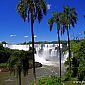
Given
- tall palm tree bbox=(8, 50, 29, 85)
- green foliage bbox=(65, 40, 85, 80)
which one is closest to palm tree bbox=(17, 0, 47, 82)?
tall palm tree bbox=(8, 50, 29, 85)

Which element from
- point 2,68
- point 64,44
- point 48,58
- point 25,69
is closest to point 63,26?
point 25,69

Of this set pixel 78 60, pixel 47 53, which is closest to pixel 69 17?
pixel 78 60

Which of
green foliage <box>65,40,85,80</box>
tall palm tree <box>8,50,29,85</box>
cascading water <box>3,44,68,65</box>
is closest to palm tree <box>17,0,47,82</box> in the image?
tall palm tree <box>8,50,29,85</box>

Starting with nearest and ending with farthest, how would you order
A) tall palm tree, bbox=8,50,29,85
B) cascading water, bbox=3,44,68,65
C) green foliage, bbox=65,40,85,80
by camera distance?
tall palm tree, bbox=8,50,29,85, green foliage, bbox=65,40,85,80, cascading water, bbox=3,44,68,65

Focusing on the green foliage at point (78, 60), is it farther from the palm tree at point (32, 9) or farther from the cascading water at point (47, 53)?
the cascading water at point (47, 53)

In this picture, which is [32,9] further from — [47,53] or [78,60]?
[47,53]

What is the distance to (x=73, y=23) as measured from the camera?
5738 centimetres

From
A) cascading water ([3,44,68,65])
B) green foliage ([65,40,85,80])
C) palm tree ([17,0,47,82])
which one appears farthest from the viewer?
cascading water ([3,44,68,65])

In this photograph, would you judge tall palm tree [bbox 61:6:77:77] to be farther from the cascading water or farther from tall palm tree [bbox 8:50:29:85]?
the cascading water

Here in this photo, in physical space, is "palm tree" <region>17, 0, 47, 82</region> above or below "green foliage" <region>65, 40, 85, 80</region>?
above

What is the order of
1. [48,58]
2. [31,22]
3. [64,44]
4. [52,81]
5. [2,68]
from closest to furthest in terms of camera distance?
1. [31,22]
2. [52,81]
3. [2,68]
4. [64,44]
5. [48,58]

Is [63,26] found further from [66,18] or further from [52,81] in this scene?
[52,81]

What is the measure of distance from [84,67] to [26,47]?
267ft

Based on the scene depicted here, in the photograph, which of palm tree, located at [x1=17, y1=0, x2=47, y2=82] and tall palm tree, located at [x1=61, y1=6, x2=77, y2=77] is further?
tall palm tree, located at [x1=61, y1=6, x2=77, y2=77]
